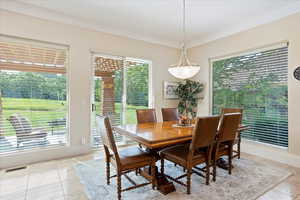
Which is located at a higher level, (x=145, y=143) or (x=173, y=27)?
(x=173, y=27)

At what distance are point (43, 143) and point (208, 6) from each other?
4.06 metres

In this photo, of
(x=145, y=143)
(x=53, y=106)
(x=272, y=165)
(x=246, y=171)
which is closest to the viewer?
(x=145, y=143)

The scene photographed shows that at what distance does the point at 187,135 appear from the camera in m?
2.08

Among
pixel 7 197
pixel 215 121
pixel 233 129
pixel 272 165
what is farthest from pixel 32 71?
pixel 272 165

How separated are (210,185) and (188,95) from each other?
276 cm

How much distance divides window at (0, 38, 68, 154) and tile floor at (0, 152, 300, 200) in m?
0.55

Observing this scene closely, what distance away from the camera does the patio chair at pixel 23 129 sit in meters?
2.93

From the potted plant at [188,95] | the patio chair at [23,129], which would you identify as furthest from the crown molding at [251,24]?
the patio chair at [23,129]

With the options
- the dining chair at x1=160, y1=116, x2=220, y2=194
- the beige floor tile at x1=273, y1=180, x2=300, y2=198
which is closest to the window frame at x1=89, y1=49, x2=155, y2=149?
the dining chair at x1=160, y1=116, x2=220, y2=194

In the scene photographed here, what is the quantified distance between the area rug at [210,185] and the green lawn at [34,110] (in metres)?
1.14

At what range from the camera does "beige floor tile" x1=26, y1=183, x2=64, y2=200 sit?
6.53ft

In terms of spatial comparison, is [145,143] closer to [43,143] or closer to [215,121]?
[215,121]

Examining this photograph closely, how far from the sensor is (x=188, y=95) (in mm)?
4629

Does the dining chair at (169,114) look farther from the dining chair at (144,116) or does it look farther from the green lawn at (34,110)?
the green lawn at (34,110)
